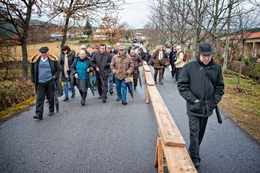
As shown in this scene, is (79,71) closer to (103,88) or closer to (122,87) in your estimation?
(103,88)

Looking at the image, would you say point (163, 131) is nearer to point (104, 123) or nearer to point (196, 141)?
point (196, 141)

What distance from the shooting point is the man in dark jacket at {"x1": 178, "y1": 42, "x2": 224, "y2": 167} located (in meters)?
3.00

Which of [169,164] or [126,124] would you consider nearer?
[169,164]

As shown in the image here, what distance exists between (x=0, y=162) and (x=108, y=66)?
4.40 meters

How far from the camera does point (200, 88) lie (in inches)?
118

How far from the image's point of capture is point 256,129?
15.1 ft

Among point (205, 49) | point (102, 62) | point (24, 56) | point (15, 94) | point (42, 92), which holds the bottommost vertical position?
point (15, 94)

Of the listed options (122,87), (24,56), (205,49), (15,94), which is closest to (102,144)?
(205,49)

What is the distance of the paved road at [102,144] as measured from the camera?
10.5 feet

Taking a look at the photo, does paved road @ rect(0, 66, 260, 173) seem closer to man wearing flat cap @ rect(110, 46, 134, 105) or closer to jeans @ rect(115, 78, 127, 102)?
jeans @ rect(115, 78, 127, 102)

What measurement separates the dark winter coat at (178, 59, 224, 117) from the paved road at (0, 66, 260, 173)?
98 centimetres

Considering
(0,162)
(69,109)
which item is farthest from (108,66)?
(0,162)

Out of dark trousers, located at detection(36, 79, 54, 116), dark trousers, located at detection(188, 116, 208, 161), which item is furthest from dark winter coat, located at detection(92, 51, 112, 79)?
dark trousers, located at detection(188, 116, 208, 161)

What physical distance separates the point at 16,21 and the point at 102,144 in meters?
10.6
